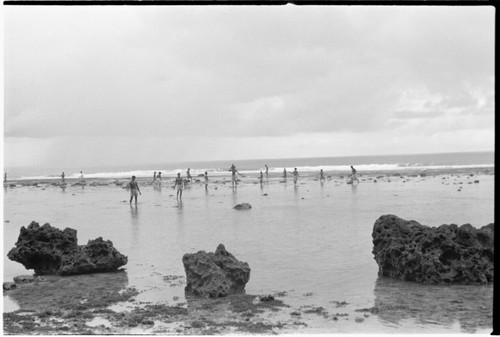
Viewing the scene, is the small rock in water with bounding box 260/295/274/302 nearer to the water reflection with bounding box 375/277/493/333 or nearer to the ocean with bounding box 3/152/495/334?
the ocean with bounding box 3/152/495/334

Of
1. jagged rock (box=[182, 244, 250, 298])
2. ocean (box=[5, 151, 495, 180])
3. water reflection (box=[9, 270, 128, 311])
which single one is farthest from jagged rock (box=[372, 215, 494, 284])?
ocean (box=[5, 151, 495, 180])

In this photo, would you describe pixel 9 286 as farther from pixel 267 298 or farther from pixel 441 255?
pixel 441 255

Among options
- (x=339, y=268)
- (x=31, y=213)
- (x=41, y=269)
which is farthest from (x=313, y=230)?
(x=31, y=213)

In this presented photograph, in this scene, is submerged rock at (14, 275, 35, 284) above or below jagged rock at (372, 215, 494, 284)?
below

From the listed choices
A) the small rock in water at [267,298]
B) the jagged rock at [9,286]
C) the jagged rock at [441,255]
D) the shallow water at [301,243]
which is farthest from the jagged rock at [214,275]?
the jagged rock at [9,286]

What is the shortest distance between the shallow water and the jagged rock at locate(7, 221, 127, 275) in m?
0.39

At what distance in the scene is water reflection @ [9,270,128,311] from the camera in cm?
783

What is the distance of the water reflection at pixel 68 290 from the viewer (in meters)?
7.83

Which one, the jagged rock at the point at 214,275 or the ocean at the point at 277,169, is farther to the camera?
the ocean at the point at 277,169

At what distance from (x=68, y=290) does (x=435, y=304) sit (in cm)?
541

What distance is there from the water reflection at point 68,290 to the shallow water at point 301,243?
40 centimetres

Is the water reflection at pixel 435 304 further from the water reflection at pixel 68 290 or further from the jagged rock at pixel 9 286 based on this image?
the jagged rock at pixel 9 286

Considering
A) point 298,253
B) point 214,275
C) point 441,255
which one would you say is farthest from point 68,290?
point 441,255

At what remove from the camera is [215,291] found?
7930mm
